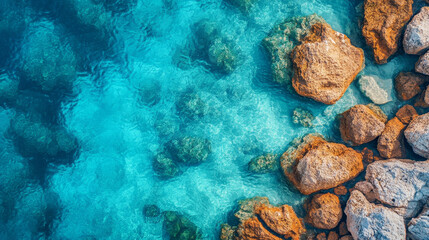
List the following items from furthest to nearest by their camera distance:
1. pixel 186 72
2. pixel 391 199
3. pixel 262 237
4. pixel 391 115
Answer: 1. pixel 186 72
2. pixel 391 115
3. pixel 262 237
4. pixel 391 199

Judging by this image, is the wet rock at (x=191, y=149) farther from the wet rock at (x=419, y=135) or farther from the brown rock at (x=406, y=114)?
the brown rock at (x=406, y=114)

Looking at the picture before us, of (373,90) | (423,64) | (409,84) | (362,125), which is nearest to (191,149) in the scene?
(362,125)

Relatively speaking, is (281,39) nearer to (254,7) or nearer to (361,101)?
(254,7)

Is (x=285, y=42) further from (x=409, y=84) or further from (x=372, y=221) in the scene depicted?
(x=372, y=221)

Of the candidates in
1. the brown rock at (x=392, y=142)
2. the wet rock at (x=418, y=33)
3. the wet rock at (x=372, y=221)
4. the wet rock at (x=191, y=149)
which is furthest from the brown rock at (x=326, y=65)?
the wet rock at (x=191, y=149)

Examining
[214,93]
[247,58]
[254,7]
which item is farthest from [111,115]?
[254,7]

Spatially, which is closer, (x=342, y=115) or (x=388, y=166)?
(x=388, y=166)
